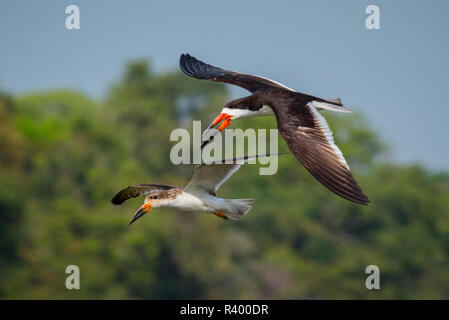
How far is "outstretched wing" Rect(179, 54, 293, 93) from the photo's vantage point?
1341cm

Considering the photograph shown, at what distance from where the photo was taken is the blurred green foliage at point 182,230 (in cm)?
4831

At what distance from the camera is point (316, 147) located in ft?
37.0

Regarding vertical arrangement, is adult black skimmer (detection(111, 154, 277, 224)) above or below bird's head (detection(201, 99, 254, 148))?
below

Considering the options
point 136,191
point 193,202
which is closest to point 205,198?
point 193,202

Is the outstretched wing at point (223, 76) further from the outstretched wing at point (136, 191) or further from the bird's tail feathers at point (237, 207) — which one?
the outstretched wing at point (136, 191)

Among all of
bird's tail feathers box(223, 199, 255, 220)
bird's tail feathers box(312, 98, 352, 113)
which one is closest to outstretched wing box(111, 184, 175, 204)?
bird's tail feathers box(223, 199, 255, 220)

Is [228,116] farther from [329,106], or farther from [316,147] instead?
[316,147]

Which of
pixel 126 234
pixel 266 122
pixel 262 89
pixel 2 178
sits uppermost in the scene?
pixel 266 122

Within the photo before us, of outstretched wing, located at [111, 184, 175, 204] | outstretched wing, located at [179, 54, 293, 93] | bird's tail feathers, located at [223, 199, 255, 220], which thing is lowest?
bird's tail feathers, located at [223, 199, 255, 220]

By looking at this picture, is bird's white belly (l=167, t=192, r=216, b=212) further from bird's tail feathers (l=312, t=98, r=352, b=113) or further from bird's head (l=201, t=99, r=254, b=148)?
bird's tail feathers (l=312, t=98, r=352, b=113)
